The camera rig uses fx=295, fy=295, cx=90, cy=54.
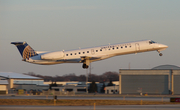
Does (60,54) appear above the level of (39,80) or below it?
above

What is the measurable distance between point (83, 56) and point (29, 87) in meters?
41.7

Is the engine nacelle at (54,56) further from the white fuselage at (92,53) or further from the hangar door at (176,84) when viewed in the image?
the hangar door at (176,84)

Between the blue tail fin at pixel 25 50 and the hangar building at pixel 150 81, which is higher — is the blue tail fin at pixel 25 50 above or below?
above

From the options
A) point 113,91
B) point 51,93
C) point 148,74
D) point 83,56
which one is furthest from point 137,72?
point 83,56

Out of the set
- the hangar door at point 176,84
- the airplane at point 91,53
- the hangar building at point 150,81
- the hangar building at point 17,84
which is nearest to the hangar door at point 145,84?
A: the hangar building at point 150,81

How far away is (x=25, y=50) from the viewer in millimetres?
39969

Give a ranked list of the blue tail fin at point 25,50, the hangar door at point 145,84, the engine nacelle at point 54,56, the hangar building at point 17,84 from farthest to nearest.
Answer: the hangar building at point 17,84
the hangar door at point 145,84
the blue tail fin at point 25,50
the engine nacelle at point 54,56

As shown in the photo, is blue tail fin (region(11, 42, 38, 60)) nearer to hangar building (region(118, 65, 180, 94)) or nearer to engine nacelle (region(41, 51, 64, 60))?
engine nacelle (region(41, 51, 64, 60))

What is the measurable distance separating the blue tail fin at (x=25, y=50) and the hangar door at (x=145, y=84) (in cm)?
2539

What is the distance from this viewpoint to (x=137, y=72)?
60062 millimetres

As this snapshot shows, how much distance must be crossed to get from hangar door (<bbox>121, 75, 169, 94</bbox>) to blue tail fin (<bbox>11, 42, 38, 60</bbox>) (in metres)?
25.4

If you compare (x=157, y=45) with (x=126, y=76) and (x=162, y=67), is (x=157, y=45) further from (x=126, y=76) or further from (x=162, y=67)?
(x=162, y=67)

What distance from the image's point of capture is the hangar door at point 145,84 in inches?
2270

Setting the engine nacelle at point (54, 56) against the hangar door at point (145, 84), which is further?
the hangar door at point (145, 84)
